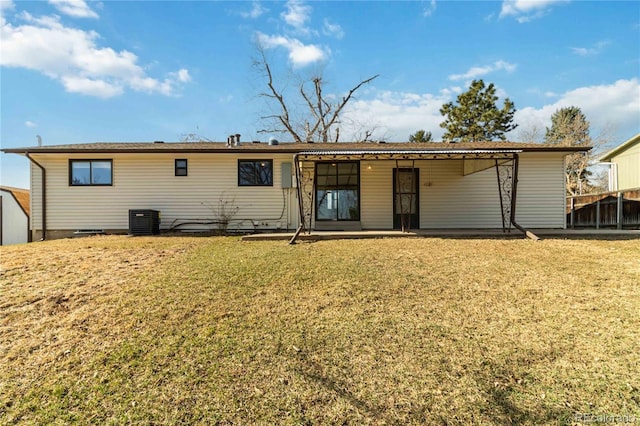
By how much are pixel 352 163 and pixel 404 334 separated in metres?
7.94

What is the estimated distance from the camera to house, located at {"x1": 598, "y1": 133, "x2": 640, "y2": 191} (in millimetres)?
15320

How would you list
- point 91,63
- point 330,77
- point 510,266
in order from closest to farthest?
point 510,266, point 91,63, point 330,77

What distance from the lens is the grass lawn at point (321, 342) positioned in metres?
2.29

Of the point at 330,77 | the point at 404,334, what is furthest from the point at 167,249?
the point at 330,77

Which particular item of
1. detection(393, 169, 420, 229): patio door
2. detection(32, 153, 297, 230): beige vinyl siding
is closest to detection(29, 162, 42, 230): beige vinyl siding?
detection(32, 153, 297, 230): beige vinyl siding

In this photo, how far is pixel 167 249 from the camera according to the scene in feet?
23.8

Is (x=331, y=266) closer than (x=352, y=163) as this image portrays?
Yes

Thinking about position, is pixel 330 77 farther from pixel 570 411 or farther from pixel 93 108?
pixel 570 411

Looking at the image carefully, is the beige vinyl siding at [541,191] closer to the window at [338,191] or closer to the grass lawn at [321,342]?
the grass lawn at [321,342]

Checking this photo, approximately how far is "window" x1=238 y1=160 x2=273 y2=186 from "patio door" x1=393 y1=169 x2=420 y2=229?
4.27m

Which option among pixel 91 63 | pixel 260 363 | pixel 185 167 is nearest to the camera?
pixel 260 363

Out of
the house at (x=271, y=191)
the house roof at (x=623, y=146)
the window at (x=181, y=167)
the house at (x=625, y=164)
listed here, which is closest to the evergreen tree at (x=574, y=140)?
the house roof at (x=623, y=146)

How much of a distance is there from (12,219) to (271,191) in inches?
438

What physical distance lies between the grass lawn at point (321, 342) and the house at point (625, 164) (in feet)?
46.7
